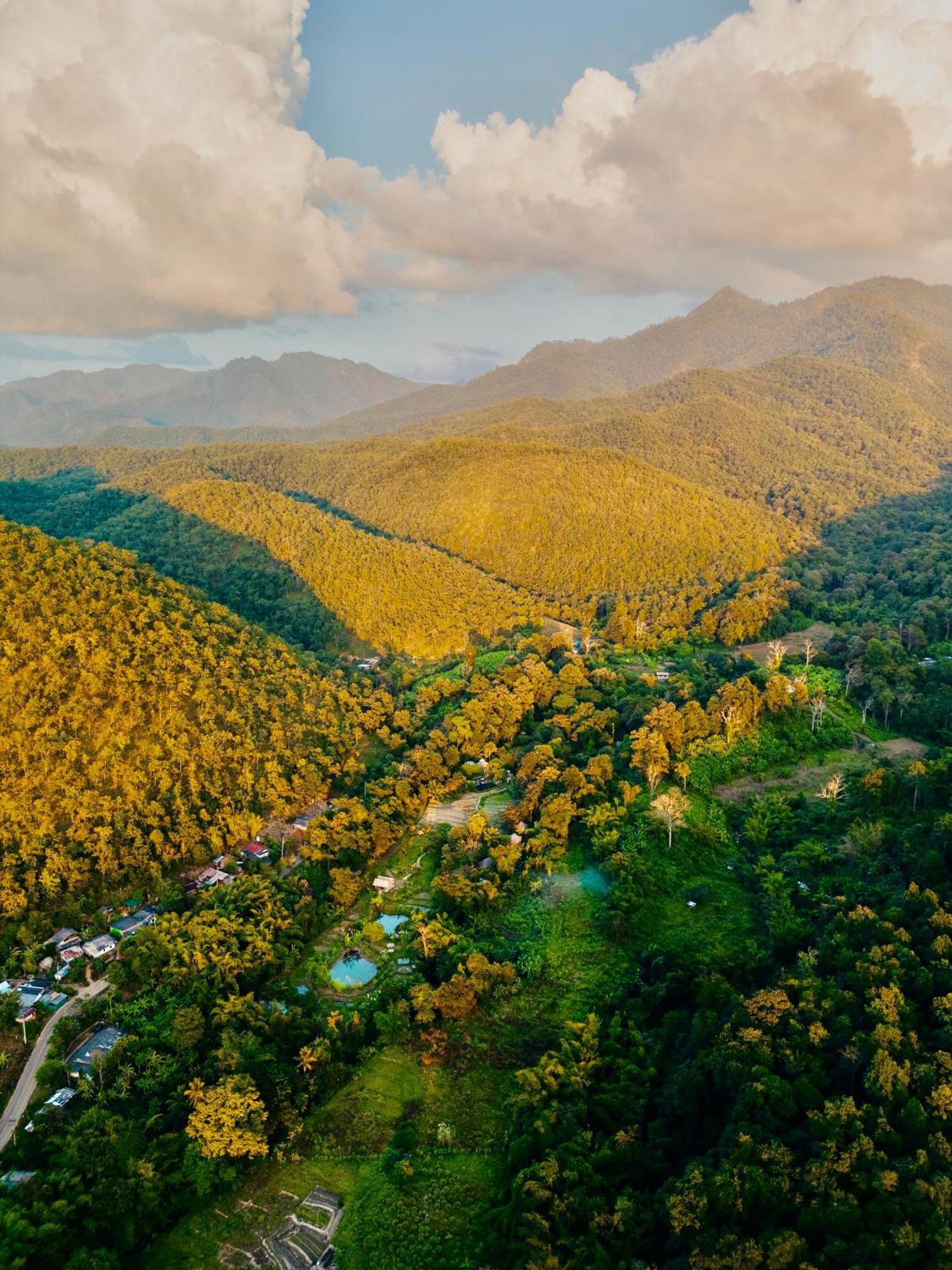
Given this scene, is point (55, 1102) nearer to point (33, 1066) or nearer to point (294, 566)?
point (33, 1066)

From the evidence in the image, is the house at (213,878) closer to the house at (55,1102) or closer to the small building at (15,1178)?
the house at (55,1102)

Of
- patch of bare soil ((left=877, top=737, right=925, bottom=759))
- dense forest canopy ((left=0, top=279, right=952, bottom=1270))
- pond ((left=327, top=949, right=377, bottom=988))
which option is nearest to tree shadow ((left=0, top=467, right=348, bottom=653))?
dense forest canopy ((left=0, top=279, right=952, bottom=1270))

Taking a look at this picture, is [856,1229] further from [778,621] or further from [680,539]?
[680,539]

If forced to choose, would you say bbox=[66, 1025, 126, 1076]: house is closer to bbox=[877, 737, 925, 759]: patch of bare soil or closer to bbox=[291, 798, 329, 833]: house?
bbox=[291, 798, 329, 833]: house

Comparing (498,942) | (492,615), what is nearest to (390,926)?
(498,942)

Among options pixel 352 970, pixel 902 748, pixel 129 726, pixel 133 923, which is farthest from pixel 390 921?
pixel 902 748

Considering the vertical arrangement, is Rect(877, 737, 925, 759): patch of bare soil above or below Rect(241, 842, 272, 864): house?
above
